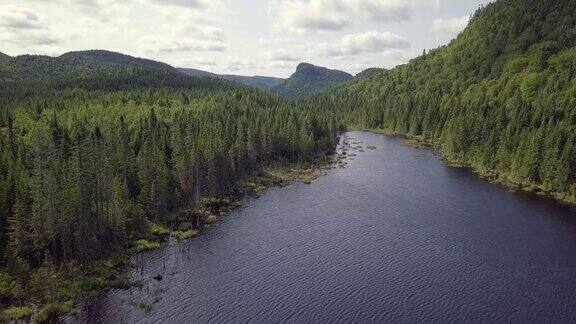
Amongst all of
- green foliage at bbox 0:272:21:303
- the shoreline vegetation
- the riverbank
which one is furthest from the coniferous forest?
the shoreline vegetation

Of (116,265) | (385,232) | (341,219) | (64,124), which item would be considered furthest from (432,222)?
(64,124)

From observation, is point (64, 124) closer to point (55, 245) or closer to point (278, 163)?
point (278, 163)

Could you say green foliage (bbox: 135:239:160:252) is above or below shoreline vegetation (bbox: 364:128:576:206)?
below

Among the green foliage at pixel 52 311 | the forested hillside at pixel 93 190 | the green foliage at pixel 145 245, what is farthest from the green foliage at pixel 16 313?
the green foliage at pixel 145 245

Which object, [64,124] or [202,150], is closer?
[202,150]

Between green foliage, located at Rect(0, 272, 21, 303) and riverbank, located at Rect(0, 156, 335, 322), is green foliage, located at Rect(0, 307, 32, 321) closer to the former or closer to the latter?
riverbank, located at Rect(0, 156, 335, 322)

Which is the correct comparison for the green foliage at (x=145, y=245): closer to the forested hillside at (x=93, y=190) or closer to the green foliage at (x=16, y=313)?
the forested hillside at (x=93, y=190)

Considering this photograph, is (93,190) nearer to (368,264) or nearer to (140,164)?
(140,164)
